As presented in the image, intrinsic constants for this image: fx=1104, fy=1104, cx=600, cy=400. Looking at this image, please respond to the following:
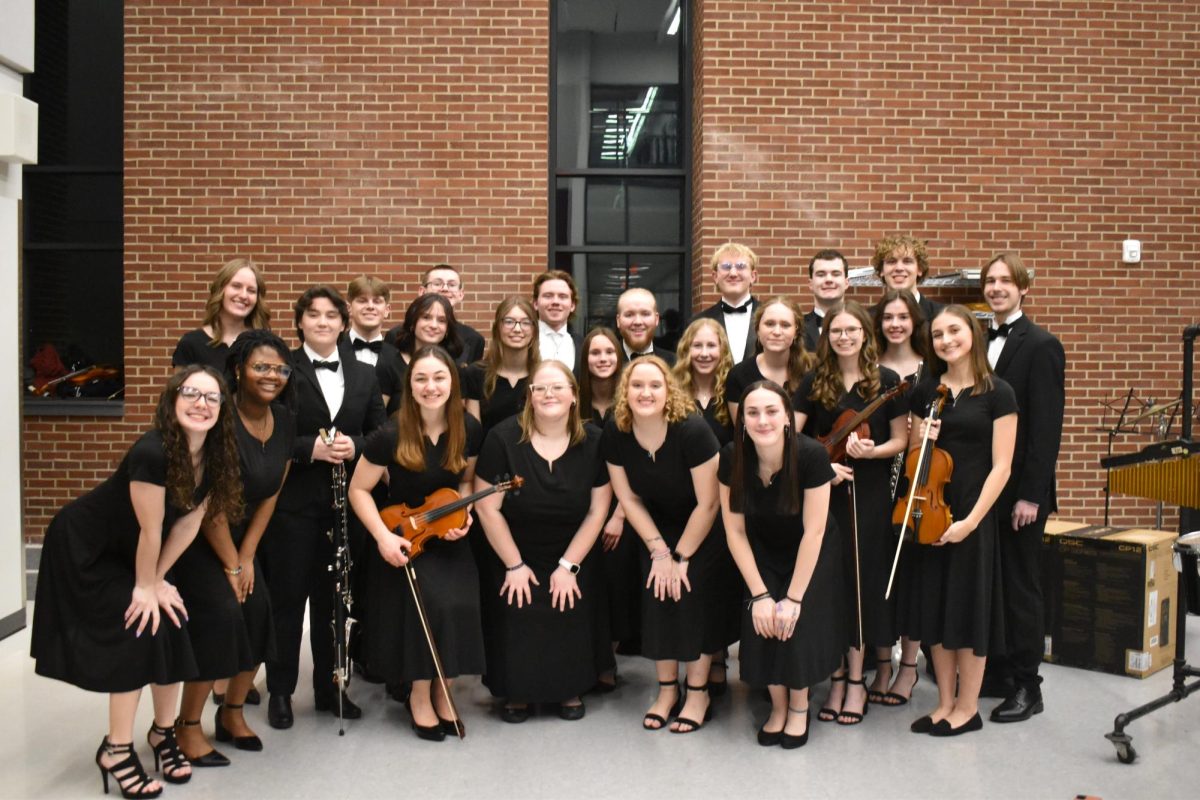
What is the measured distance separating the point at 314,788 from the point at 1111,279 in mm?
5699

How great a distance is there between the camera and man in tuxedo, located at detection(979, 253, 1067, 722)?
406 centimetres

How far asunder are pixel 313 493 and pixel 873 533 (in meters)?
2.07

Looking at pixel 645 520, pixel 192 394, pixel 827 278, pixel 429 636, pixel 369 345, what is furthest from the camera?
pixel 827 278

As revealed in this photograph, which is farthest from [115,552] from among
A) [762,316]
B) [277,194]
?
[277,194]

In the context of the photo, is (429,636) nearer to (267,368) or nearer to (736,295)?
(267,368)

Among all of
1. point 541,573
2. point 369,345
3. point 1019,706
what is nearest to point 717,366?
point 541,573

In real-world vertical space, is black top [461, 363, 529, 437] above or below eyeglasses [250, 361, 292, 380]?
below

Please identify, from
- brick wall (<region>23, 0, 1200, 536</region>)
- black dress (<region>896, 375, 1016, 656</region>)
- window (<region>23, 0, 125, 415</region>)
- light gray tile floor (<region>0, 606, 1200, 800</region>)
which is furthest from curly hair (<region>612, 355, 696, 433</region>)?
window (<region>23, 0, 125, 415</region>)

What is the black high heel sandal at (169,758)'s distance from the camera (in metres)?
3.53

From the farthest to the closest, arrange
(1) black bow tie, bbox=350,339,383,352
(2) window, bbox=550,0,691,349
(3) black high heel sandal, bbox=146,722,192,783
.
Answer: (2) window, bbox=550,0,691,349 < (1) black bow tie, bbox=350,339,383,352 < (3) black high heel sandal, bbox=146,722,192,783

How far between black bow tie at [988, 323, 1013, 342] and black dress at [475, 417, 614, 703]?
1588 mm

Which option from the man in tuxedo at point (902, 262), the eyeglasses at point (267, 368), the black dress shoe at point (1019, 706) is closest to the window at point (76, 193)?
the eyeglasses at point (267, 368)

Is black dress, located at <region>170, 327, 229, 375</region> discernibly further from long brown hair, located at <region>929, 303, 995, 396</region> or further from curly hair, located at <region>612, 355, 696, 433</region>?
long brown hair, located at <region>929, 303, 995, 396</region>

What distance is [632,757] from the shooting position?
3.76 meters
